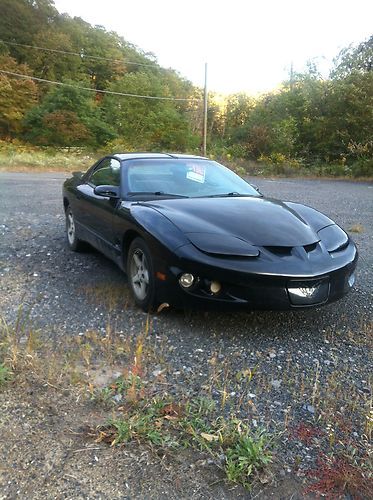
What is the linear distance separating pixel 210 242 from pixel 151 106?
36147mm

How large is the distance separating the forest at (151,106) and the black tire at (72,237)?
59.3ft

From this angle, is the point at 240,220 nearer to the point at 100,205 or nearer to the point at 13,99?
the point at 100,205

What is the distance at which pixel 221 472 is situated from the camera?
181 centimetres

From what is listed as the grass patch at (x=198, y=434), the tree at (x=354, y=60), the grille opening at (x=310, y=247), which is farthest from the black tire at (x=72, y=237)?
the tree at (x=354, y=60)

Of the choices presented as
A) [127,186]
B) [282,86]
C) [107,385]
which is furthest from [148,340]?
[282,86]

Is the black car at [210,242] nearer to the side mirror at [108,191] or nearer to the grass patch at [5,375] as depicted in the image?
the side mirror at [108,191]

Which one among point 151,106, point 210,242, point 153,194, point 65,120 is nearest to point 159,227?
point 210,242

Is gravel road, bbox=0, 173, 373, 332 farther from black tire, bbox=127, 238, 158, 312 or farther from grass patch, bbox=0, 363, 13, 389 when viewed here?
grass patch, bbox=0, 363, 13, 389

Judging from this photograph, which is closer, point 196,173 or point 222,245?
point 222,245

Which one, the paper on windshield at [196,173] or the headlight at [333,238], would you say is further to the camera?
the paper on windshield at [196,173]

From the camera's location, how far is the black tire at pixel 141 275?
3.31 m

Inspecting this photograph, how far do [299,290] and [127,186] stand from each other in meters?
1.89

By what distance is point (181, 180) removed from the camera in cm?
431

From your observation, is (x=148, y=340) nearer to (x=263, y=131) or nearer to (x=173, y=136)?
(x=263, y=131)
